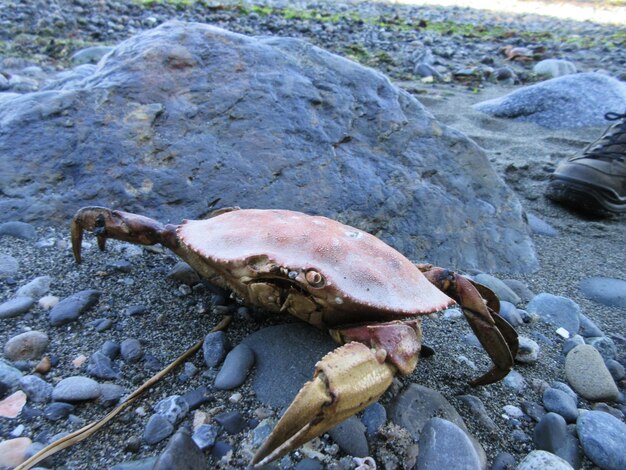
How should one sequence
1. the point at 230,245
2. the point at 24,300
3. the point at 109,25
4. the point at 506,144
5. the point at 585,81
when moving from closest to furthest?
the point at 230,245, the point at 24,300, the point at 506,144, the point at 585,81, the point at 109,25

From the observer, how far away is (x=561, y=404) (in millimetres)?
1456

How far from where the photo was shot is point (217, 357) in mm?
1468

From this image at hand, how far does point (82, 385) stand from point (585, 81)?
4.90 meters

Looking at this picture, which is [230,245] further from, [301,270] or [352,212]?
[352,212]

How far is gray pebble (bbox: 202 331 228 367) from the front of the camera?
1.46 meters

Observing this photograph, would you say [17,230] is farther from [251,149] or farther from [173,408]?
[173,408]

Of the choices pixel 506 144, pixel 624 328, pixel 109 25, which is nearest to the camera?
pixel 624 328

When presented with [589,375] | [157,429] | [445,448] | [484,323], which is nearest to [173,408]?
[157,429]

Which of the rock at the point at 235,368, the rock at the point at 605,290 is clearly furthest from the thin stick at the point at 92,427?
the rock at the point at 605,290

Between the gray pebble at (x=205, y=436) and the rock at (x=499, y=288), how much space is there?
137 cm

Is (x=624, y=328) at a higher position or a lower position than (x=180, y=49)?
lower

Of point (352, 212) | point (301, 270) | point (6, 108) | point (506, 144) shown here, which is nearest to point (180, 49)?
point (6, 108)

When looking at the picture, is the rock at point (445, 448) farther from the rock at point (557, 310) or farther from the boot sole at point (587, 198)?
the boot sole at point (587, 198)

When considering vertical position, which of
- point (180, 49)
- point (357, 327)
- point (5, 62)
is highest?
point (180, 49)
